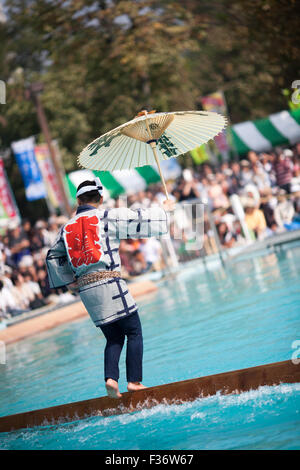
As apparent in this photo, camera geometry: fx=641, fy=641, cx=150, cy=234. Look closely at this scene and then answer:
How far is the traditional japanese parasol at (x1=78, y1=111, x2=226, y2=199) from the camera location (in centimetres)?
551

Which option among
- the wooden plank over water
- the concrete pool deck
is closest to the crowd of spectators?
the concrete pool deck

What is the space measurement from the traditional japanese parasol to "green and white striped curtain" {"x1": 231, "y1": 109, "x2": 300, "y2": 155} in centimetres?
1896

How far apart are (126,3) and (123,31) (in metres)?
1.29

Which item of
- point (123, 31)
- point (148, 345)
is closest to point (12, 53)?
point (123, 31)

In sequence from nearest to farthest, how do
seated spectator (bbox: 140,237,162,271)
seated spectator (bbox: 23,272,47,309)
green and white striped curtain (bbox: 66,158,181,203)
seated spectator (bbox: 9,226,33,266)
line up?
1. seated spectator (bbox: 23,272,47,309)
2. seated spectator (bbox: 9,226,33,266)
3. seated spectator (bbox: 140,237,162,271)
4. green and white striped curtain (bbox: 66,158,181,203)

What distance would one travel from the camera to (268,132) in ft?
81.7

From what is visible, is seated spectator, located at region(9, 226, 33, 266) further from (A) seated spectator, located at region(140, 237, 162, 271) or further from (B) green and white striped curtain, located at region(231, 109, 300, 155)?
(B) green and white striped curtain, located at region(231, 109, 300, 155)

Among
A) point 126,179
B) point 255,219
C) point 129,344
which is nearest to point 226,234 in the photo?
point 255,219

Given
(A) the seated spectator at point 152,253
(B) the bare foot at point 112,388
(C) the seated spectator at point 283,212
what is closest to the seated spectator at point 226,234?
(C) the seated spectator at point 283,212

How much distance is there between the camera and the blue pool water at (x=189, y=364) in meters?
3.91

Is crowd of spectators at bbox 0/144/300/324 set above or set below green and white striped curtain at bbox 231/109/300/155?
below

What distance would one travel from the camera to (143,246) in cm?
1550

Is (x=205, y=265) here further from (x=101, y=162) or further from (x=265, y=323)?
(x=101, y=162)

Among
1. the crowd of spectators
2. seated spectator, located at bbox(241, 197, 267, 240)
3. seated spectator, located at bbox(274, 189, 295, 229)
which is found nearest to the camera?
the crowd of spectators
